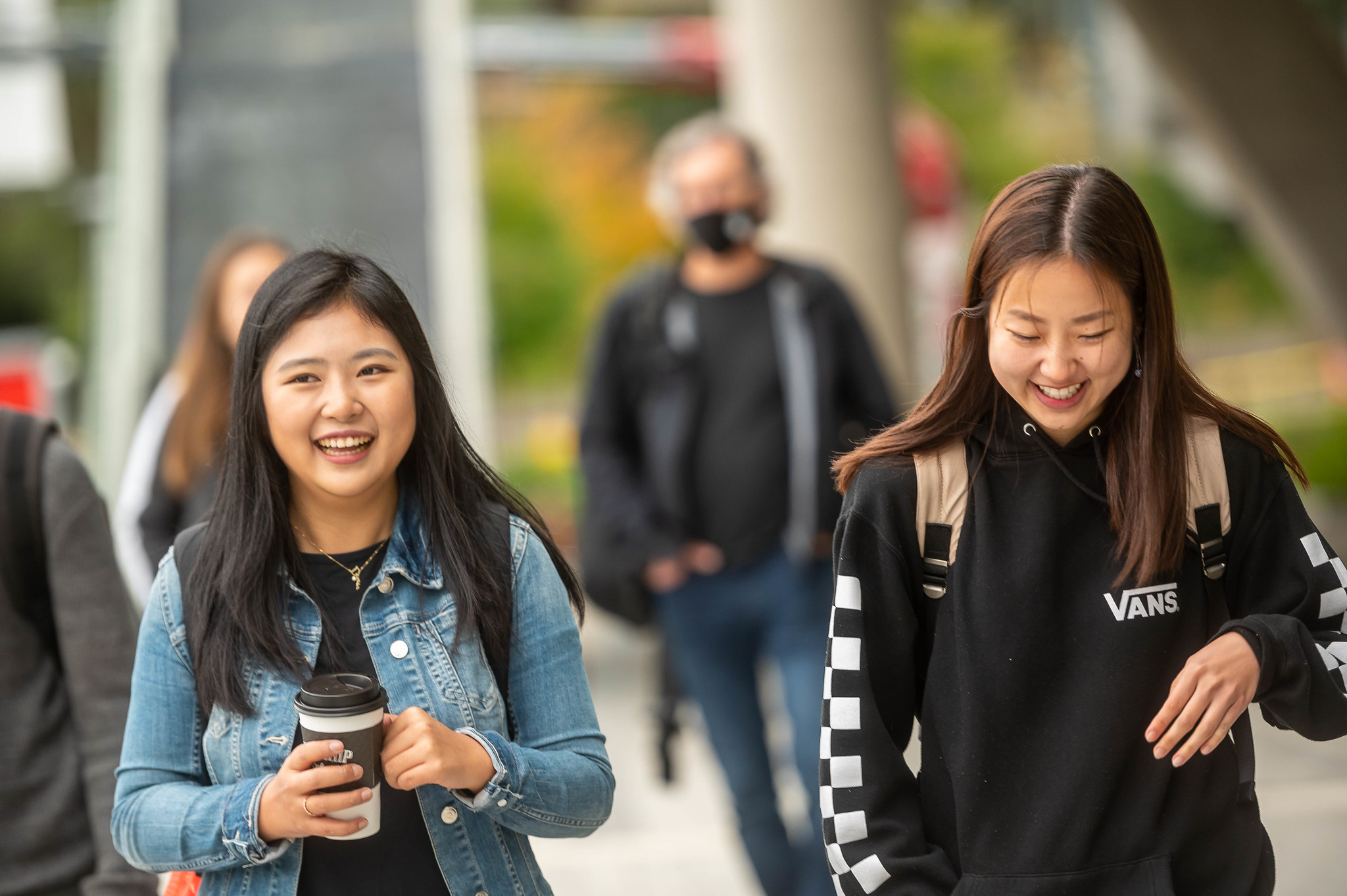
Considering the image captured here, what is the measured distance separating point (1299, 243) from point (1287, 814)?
703 centimetres

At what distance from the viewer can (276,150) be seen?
15023mm

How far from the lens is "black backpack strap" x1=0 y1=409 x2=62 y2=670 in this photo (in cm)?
275

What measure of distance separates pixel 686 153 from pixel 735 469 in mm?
1158

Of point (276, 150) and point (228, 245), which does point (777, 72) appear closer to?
point (228, 245)

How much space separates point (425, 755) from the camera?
2.11m

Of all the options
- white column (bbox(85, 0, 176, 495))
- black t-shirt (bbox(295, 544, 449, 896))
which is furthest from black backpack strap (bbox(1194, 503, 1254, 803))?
white column (bbox(85, 0, 176, 495))

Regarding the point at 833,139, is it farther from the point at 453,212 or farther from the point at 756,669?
the point at 453,212

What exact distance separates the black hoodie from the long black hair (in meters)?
0.60

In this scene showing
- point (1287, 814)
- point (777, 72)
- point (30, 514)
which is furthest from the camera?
point (777, 72)

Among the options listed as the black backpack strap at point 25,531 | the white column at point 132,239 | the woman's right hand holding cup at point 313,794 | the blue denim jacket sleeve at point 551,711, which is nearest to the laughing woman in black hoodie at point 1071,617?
the blue denim jacket sleeve at point 551,711

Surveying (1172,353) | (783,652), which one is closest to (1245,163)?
(783,652)

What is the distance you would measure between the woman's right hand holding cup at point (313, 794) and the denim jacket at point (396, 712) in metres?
0.09

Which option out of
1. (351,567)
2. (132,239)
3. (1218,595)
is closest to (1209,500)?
(1218,595)

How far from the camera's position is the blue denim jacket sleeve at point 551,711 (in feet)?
7.72
